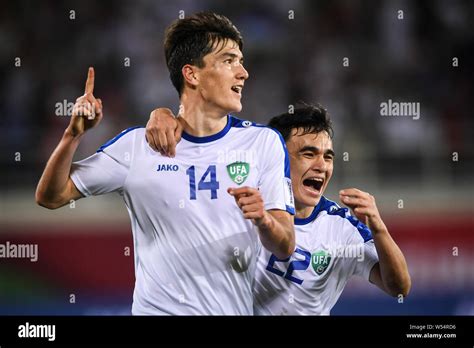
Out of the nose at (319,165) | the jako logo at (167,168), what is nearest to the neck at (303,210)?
the nose at (319,165)

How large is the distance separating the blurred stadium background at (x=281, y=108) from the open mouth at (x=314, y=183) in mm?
345

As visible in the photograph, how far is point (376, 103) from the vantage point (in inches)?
173

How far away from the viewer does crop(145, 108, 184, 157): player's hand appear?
11.3 feet

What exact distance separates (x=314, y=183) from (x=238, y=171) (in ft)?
1.80

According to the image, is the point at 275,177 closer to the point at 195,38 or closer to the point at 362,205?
the point at 362,205

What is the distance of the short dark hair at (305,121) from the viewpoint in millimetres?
3854

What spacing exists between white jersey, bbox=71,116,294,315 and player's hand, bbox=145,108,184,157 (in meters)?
0.03

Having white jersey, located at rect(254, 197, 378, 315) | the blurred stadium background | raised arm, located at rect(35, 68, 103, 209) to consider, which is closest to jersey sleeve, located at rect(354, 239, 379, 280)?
white jersey, located at rect(254, 197, 378, 315)

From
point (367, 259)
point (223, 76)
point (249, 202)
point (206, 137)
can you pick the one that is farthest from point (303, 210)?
point (249, 202)

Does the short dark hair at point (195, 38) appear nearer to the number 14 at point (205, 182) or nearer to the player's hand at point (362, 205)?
the number 14 at point (205, 182)

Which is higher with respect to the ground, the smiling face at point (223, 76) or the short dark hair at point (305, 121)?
the smiling face at point (223, 76)

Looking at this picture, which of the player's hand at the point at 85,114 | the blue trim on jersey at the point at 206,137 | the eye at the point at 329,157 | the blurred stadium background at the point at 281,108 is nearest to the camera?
Result: the player's hand at the point at 85,114

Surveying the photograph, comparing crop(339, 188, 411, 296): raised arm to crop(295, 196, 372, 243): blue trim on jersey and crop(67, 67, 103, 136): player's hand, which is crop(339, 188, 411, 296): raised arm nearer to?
crop(295, 196, 372, 243): blue trim on jersey
